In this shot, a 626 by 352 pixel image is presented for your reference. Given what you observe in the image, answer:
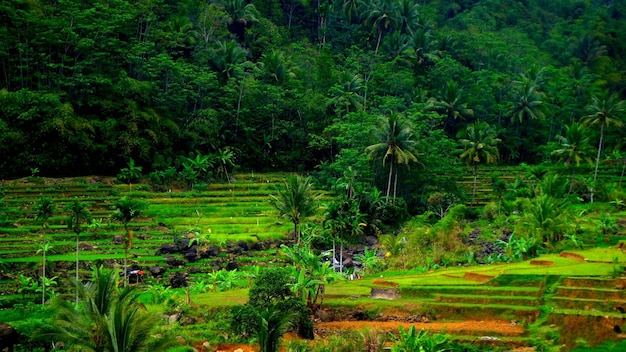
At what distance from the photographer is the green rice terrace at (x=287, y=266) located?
24.9 m

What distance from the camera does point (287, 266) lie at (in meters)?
37.4

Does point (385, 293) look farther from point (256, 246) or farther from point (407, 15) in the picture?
point (407, 15)

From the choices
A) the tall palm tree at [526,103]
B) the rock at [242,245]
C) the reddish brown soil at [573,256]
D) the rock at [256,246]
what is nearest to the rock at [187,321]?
the rock at [242,245]

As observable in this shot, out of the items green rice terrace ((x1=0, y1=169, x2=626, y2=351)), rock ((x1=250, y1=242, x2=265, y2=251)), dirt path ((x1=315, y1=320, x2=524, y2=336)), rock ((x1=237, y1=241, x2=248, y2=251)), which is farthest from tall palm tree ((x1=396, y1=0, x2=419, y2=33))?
dirt path ((x1=315, y1=320, x2=524, y2=336))

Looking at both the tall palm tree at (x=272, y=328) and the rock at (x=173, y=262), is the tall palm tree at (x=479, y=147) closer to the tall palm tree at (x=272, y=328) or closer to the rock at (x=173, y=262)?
the rock at (x=173, y=262)

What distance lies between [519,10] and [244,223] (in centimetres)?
7427

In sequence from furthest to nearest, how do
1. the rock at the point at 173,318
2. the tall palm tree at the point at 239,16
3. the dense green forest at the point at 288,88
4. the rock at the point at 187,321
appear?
the tall palm tree at the point at 239,16
the dense green forest at the point at 288,88
the rock at the point at 173,318
the rock at the point at 187,321

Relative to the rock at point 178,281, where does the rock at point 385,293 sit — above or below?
above

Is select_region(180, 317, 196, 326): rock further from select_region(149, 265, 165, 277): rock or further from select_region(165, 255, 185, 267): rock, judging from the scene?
select_region(165, 255, 185, 267): rock

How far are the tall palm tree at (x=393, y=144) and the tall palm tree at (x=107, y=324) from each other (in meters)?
39.0

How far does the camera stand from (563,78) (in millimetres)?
→ 82875

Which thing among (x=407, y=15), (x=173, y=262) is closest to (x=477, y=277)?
→ (x=173, y=262)

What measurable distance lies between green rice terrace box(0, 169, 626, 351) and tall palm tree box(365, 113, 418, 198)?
21.1 feet

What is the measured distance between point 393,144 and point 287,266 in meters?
22.7
